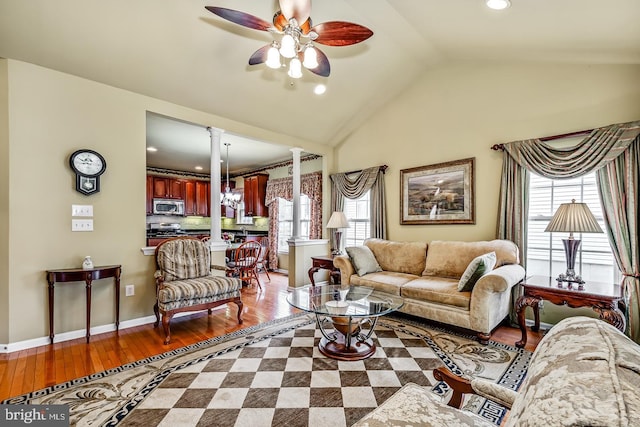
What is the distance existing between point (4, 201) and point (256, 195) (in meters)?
5.04

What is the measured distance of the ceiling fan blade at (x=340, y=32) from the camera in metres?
2.43

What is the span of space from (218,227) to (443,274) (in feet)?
10.2

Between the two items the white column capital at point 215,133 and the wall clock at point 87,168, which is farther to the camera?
the white column capital at point 215,133

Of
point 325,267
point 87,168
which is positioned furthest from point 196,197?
point 87,168

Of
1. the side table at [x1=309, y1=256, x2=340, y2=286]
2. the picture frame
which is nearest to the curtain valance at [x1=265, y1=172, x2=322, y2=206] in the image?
the side table at [x1=309, y1=256, x2=340, y2=286]

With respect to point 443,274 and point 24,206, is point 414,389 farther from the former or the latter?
point 24,206

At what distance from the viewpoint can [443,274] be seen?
381 centimetres

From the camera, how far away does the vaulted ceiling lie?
2570 millimetres

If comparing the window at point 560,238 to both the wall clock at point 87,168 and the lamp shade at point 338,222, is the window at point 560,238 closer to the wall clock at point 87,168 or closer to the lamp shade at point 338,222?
the lamp shade at point 338,222

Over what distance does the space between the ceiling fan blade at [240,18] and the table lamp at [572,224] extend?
10.3 ft

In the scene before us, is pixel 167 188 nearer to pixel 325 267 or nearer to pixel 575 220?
pixel 325 267

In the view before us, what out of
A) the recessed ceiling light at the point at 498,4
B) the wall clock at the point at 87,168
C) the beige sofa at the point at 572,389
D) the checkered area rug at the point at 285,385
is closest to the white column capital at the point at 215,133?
the wall clock at the point at 87,168

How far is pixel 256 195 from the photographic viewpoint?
766cm

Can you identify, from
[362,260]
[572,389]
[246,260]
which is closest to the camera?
[572,389]
